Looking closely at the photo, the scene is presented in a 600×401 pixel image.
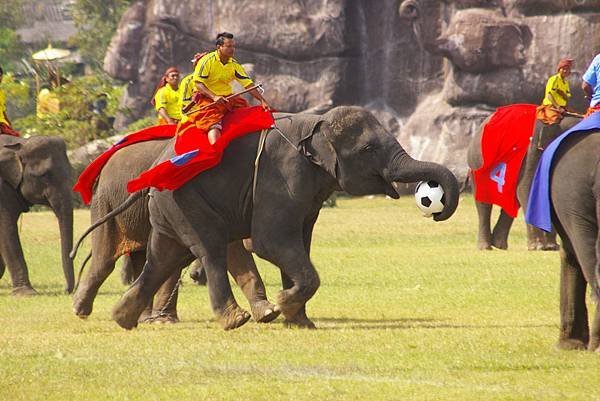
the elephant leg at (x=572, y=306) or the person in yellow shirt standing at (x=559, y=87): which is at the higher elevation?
the elephant leg at (x=572, y=306)

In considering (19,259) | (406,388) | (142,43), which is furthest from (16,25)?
(406,388)

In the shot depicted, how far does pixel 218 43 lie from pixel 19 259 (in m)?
5.99

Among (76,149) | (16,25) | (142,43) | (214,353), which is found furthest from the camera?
(16,25)

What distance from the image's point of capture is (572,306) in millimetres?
11320

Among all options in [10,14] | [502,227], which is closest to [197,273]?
[502,227]

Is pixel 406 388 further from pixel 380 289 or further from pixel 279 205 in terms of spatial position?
pixel 380 289

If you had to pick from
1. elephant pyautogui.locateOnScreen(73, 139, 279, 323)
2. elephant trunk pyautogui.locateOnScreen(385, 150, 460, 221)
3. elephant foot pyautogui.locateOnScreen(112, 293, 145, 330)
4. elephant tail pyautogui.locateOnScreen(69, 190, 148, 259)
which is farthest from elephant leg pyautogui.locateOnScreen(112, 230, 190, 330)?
elephant trunk pyautogui.locateOnScreen(385, 150, 460, 221)

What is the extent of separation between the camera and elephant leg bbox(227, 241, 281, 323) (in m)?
13.5

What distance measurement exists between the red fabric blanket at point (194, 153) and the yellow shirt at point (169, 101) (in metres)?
3.59

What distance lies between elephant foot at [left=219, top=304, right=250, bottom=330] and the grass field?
0.09 meters

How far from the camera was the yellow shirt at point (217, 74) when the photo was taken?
13.8 meters

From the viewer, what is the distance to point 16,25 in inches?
3012

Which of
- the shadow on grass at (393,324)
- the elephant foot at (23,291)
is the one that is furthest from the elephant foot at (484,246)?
the shadow on grass at (393,324)

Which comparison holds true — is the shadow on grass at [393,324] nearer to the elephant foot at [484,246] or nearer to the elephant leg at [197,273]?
the elephant leg at [197,273]
